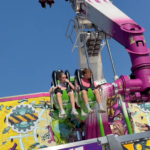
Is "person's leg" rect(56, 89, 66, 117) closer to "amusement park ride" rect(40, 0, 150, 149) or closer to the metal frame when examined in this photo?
"amusement park ride" rect(40, 0, 150, 149)

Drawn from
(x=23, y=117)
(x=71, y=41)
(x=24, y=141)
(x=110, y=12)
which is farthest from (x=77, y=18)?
(x=24, y=141)

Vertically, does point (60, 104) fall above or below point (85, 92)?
below

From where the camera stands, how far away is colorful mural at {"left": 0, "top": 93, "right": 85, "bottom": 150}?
5774 millimetres

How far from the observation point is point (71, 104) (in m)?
3.73

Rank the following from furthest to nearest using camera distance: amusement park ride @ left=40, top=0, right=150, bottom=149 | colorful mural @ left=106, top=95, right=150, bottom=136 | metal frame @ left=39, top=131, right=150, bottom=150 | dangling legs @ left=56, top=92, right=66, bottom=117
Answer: colorful mural @ left=106, top=95, right=150, bottom=136, amusement park ride @ left=40, top=0, right=150, bottom=149, dangling legs @ left=56, top=92, right=66, bottom=117, metal frame @ left=39, top=131, right=150, bottom=150

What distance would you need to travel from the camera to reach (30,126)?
6176 millimetres

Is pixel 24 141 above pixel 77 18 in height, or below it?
below

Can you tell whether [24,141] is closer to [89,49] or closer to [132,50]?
[132,50]

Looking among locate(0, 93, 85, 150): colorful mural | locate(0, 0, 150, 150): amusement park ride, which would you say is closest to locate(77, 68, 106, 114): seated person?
locate(0, 0, 150, 150): amusement park ride

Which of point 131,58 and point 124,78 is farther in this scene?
point 131,58

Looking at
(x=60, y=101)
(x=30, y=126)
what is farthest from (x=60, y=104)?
(x=30, y=126)

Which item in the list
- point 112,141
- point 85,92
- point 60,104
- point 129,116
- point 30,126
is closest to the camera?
point 112,141

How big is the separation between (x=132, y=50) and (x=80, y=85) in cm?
130

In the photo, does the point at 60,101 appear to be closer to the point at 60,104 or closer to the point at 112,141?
the point at 60,104
